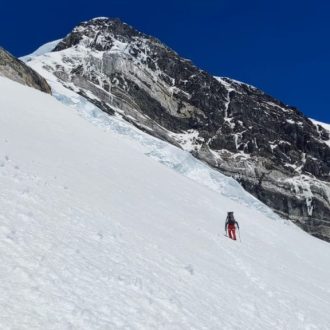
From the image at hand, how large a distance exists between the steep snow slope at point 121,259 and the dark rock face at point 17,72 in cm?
3077

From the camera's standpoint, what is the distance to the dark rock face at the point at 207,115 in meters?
127

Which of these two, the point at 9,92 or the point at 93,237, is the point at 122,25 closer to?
the point at 9,92

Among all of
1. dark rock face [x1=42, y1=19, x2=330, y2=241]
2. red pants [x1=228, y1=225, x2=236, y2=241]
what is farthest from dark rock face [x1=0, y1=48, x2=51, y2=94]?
red pants [x1=228, y1=225, x2=236, y2=241]

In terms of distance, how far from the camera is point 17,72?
6056cm

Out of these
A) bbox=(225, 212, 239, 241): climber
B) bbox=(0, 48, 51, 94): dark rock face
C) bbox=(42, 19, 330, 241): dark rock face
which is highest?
bbox=(42, 19, 330, 241): dark rock face

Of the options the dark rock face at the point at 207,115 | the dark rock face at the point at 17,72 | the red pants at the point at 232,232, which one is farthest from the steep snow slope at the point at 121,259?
the dark rock face at the point at 207,115

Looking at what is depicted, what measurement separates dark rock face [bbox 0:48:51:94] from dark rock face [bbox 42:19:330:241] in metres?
40.4

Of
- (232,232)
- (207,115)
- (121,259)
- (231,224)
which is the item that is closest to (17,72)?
(232,232)

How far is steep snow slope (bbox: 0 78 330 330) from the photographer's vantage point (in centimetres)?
888

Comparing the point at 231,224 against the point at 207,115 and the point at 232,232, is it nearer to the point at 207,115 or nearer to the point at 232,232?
the point at 232,232

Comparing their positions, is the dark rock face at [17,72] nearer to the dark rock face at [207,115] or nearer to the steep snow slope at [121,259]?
the steep snow slope at [121,259]

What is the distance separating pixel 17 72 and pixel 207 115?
102m

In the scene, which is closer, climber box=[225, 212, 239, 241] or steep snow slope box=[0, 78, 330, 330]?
steep snow slope box=[0, 78, 330, 330]

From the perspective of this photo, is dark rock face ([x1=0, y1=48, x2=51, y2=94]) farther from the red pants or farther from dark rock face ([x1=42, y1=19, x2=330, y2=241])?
the red pants
